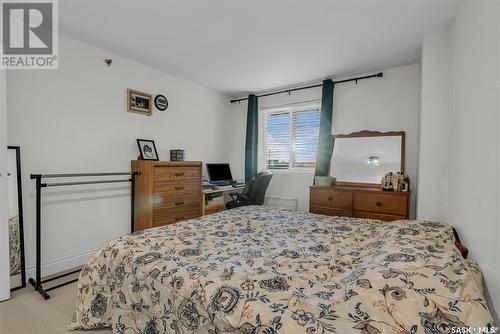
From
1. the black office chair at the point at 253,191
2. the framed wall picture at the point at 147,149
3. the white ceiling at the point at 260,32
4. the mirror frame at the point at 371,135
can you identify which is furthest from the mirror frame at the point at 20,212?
the mirror frame at the point at 371,135

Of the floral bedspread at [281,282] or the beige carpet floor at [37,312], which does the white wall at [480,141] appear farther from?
the beige carpet floor at [37,312]

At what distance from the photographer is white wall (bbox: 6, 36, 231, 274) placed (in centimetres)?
231

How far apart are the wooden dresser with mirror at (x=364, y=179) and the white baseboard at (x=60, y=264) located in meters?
2.81

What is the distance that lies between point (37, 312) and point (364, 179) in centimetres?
366

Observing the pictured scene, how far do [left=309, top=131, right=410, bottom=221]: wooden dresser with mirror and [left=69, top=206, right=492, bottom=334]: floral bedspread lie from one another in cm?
123

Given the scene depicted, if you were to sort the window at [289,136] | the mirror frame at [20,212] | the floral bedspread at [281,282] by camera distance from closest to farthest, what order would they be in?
the floral bedspread at [281,282], the mirror frame at [20,212], the window at [289,136]

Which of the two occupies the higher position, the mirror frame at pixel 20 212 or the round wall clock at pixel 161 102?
the round wall clock at pixel 161 102

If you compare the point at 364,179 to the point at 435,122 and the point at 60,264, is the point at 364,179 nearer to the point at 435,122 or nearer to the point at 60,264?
the point at 435,122

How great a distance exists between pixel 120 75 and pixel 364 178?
135 inches

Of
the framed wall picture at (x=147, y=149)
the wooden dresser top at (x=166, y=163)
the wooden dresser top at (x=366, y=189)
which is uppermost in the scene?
the framed wall picture at (x=147, y=149)

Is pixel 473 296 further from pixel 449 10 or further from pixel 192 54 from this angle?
pixel 192 54

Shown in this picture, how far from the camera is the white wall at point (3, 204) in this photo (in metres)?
2.01

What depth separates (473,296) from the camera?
754mm

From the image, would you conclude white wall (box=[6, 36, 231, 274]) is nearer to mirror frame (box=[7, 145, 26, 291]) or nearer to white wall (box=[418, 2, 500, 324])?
mirror frame (box=[7, 145, 26, 291])
